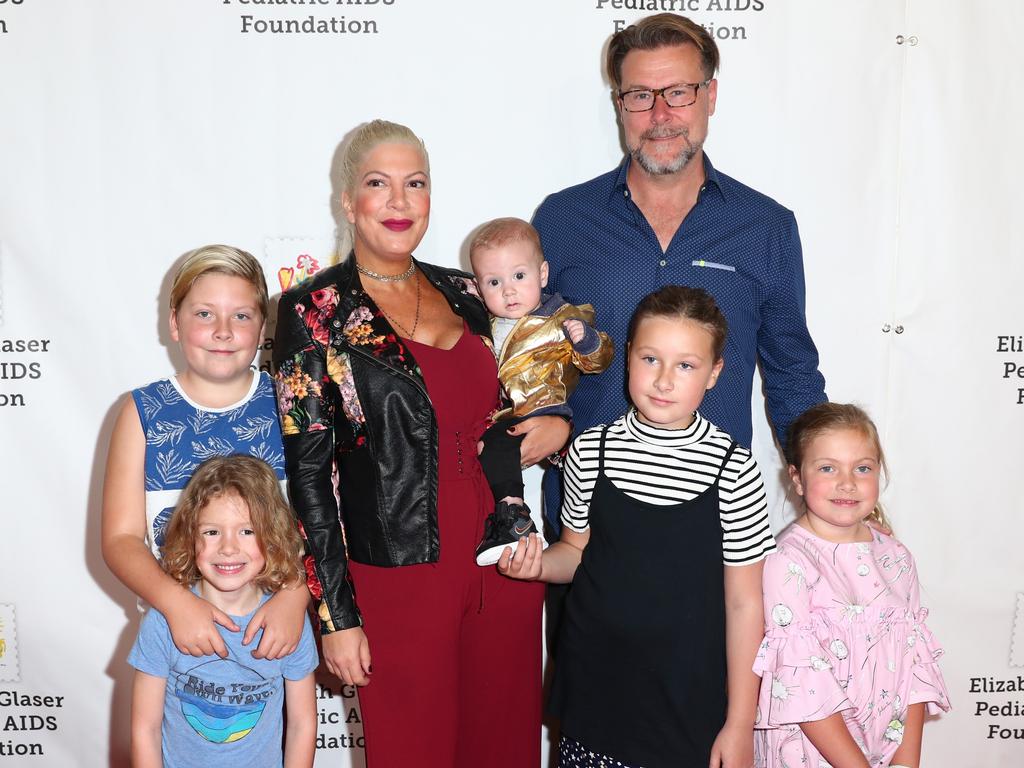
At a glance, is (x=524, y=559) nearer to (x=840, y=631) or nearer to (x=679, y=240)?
(x=840, y=631)

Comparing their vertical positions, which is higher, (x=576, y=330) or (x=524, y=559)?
(x=576, y=330)

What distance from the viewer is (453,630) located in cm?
213

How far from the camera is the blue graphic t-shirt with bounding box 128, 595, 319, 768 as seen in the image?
81.4 inches

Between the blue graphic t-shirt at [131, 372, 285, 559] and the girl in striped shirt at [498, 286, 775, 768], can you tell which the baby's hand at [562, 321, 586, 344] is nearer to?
the girl in striped shirt at [498, 286, 775, 768]

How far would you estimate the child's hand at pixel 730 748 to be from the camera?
2.05 meters

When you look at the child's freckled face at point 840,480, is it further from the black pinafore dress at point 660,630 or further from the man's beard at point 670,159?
the man's beard at point 670,159

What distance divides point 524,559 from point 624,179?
1225mm

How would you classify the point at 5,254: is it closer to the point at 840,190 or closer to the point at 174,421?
the point at 174,421

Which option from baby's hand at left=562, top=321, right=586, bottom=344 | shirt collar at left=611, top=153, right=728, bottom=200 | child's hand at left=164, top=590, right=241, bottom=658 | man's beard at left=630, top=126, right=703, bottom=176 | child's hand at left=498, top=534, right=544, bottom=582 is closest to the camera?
child's hand at left=164, top=590, right=241, bottom=658

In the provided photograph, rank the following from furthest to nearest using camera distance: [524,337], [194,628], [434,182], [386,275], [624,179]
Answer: [434,182], [624,179], [524,337], [386,275], [194,628]

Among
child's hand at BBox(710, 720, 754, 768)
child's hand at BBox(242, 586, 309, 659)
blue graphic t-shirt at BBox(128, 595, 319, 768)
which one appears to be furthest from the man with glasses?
blue graphic t-shirt at BBox(128, 595, 319, 768)

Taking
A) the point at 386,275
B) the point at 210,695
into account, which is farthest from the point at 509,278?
the point at 210,695

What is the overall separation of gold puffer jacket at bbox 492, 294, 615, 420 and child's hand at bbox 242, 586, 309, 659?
69 centimetres

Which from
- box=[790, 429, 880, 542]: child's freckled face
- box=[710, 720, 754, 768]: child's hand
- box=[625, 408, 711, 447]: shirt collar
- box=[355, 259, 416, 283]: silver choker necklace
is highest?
box=[355, 259, 416, 283]: silver choker necklace
